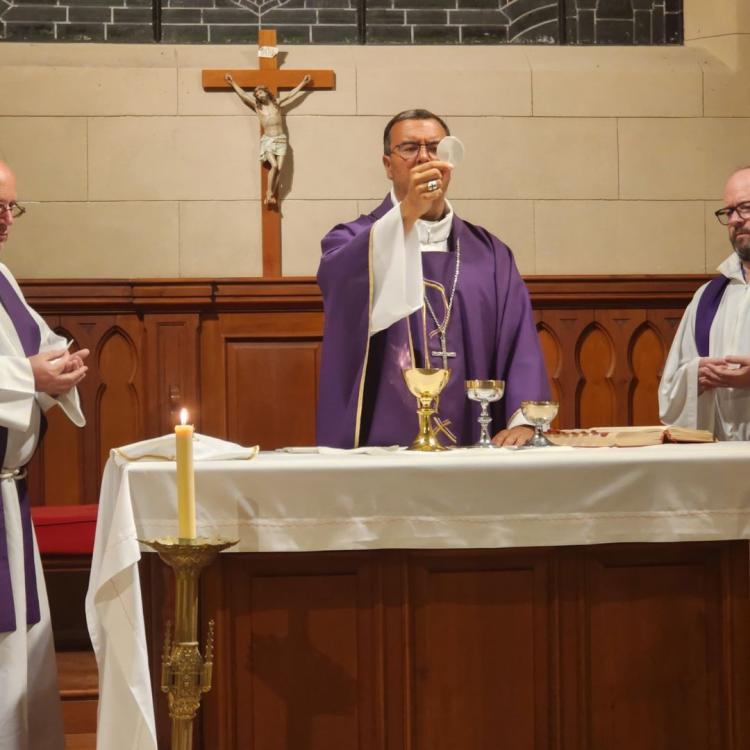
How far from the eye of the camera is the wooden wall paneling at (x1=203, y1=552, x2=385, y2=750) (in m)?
2.88

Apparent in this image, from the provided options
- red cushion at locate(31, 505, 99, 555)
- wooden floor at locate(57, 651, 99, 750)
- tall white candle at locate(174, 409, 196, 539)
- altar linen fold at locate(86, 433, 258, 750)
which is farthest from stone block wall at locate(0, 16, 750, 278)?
tall white candle at locate(174, 409, 196, 539)

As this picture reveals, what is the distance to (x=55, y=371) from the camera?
12.4 ft

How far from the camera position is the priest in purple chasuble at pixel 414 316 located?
151 inches

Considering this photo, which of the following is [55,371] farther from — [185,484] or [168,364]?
[168,364]

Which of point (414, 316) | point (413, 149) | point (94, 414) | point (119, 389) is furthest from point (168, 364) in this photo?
point (413, 149)

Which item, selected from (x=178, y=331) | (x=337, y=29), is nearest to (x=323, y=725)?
(x=178, y=331)

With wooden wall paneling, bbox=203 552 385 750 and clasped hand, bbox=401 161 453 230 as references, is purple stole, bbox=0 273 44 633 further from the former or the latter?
clasped hand, bbox=401 161 453 230

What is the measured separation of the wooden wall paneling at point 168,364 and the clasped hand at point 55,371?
2.19 meters

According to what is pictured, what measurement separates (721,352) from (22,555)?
10.0ft

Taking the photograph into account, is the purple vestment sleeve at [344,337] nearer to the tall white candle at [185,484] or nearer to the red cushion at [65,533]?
the tall white candle at [185,484]

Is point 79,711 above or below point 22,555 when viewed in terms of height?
below

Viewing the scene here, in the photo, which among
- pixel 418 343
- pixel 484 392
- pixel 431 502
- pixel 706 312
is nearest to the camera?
pixel 431 502

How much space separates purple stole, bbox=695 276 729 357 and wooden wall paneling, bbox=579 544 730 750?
2389mm

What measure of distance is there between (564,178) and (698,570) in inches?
157
